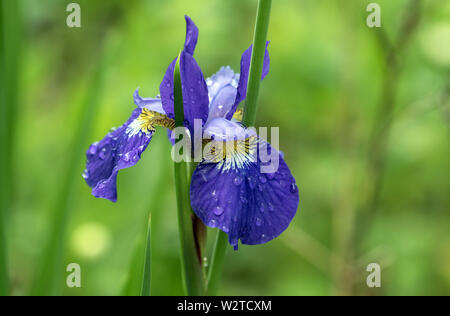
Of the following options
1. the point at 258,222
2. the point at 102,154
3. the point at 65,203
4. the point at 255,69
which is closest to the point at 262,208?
the point at 258,222

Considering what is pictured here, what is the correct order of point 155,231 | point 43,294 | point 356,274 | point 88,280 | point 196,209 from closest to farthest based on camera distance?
1. point 196,209
2. point 43,294
3. point 155,231
4. point 356,274
5. point 88,280

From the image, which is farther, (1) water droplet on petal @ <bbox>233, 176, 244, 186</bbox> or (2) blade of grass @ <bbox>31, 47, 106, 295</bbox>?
(2) blade of grass @ <bbox>31, 47, 106, 295</bbox>

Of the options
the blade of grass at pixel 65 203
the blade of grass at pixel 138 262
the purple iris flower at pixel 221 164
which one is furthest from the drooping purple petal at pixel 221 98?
the blade of grass at pixel 65 203

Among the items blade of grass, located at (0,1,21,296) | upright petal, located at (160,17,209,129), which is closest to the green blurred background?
blade of grass, located at (0,1,21,296)

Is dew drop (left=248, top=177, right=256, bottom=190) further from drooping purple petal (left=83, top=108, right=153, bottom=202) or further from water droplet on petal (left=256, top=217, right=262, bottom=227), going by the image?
drooping purple petal (left=83, top=108, right=153, bottom=202)

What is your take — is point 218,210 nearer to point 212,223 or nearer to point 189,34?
point 212,223

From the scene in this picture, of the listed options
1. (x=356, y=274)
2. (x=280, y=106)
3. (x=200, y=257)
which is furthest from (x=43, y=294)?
(x=280, y=106)
